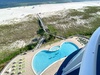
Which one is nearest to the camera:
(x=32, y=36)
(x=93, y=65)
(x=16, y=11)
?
(x=93, y=65)

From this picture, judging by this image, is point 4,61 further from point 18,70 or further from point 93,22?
point 93,22

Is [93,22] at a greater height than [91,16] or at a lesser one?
lesser

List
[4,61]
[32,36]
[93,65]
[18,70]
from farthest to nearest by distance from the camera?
[32,36]
[4,61]
[18,70]
[93,65]

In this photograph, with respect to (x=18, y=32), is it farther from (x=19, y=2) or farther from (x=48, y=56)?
(x=19, y=2)

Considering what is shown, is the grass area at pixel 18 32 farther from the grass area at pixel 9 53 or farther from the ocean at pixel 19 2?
the ocean at pixel 19 2

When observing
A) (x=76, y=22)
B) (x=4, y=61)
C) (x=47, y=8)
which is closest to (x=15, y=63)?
(x=4, y=61)

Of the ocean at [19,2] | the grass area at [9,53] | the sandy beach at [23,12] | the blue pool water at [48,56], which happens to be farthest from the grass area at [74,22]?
the ocean at [19,2]

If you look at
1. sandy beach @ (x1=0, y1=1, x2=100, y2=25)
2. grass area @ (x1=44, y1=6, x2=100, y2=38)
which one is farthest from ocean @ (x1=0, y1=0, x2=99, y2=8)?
grass area @ (x1=44, y1=6, x2=100, y2=38)

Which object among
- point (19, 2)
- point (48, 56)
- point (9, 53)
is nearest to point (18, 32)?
point (9, 53)
